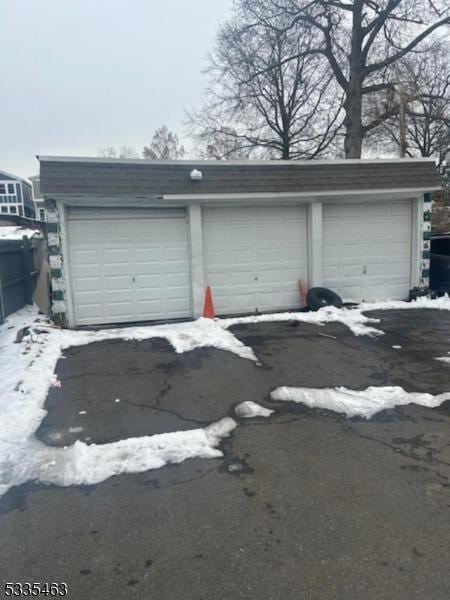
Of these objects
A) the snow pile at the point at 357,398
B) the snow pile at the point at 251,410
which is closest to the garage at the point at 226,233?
the snow pile at the point at 357,398

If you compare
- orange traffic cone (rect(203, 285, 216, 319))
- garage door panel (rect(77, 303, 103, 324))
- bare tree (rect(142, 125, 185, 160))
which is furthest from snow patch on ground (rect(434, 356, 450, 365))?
bare tree (rect(142, 125, 185, 160))

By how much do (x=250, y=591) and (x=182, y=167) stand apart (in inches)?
347

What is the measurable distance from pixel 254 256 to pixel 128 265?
9.96 feet

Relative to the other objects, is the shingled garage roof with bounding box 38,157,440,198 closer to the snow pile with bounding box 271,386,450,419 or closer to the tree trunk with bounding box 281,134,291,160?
the snow pile with bounding box 271,386,450,419

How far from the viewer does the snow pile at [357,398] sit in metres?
4.90

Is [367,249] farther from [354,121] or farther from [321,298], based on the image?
[354,121]

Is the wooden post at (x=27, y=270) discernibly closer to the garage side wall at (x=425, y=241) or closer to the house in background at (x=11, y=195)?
the garage side wall at (x=425, y=241)

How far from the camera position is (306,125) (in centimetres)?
2434

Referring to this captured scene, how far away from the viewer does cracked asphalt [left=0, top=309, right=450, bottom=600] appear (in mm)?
2461

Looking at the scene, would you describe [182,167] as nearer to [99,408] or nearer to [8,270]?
[8,270]

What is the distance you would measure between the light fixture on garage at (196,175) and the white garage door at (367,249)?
3407 mm

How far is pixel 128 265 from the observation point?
9.93 meters

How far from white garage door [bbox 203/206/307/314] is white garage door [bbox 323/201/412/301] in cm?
82

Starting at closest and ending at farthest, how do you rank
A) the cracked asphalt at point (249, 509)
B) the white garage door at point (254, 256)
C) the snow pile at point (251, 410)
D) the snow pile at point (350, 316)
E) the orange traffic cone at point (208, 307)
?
the cracked asphalt at point (249, 509) → the snow pile at point (251, 410) → the snow pile at point (350, 316) → the orange traffic cone at point (208, 307) → the white garage door at point (254, 256)
